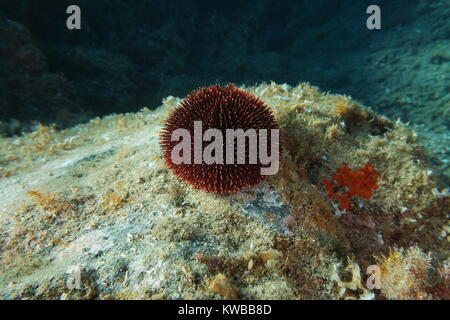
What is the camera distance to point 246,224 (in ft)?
11.2

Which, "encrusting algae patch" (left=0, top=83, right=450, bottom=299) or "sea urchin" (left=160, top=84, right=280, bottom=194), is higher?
"sea urchin" (left=160, top=84, right=280, bottom=194)

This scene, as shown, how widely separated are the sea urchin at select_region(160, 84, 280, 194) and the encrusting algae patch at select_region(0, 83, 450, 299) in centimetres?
41

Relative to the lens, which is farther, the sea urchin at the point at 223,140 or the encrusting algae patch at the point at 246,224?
the sea urchin at the point at 223,140

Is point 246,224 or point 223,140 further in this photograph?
point 246,224

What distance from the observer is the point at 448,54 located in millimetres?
13031

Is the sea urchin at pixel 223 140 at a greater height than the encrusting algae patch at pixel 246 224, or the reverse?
the sea urchin at pixel 223 140

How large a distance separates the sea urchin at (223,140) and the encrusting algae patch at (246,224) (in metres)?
0.41

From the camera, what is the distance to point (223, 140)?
10.6ft

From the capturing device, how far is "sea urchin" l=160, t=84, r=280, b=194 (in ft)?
10.7

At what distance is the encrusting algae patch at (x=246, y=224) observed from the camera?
285cm

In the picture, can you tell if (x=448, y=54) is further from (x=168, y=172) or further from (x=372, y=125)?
(x=168, y=172)

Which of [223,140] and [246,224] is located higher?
[223,140]

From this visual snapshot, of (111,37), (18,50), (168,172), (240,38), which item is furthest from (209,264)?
(240,38)

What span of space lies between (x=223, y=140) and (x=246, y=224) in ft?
3.53
